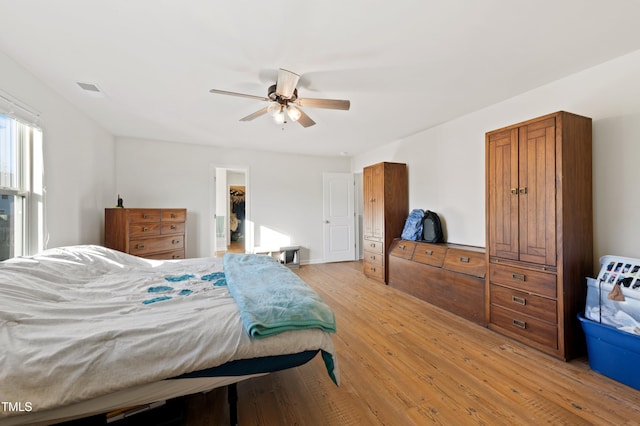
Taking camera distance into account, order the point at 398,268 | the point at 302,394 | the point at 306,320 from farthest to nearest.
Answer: the point at 398,268, the point at 302,394, the point at 306,320

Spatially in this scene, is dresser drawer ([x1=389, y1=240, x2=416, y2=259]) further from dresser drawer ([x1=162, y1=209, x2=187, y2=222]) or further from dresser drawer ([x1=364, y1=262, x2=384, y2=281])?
dresser drawer ([x1=162, y1=209, x2=187, y2=222])

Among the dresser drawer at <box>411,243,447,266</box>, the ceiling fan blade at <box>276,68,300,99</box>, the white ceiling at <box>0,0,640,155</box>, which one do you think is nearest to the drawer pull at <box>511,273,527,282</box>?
the dresser drawer at <box>411,243,447,266</box>

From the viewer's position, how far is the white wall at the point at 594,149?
A: 208 centimetres

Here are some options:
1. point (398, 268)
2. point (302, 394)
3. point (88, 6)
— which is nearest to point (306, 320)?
point (302, 394)

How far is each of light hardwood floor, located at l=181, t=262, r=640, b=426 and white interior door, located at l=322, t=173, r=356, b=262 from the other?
3.31 meters

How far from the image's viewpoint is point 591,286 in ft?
6.49

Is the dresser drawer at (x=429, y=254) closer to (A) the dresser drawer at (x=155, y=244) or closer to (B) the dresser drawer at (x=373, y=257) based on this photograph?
(B) the dresser drawer at (x=373, y=257)

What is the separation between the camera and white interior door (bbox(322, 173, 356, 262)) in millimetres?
5785

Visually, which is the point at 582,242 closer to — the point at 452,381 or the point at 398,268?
the point at 452,381

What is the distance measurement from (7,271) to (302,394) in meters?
2.06

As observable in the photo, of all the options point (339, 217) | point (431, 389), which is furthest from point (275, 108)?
point (339, 217)

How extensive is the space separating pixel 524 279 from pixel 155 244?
4.58 metres

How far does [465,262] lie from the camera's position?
2.92m

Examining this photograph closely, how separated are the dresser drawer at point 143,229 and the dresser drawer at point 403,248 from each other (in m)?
3.63
